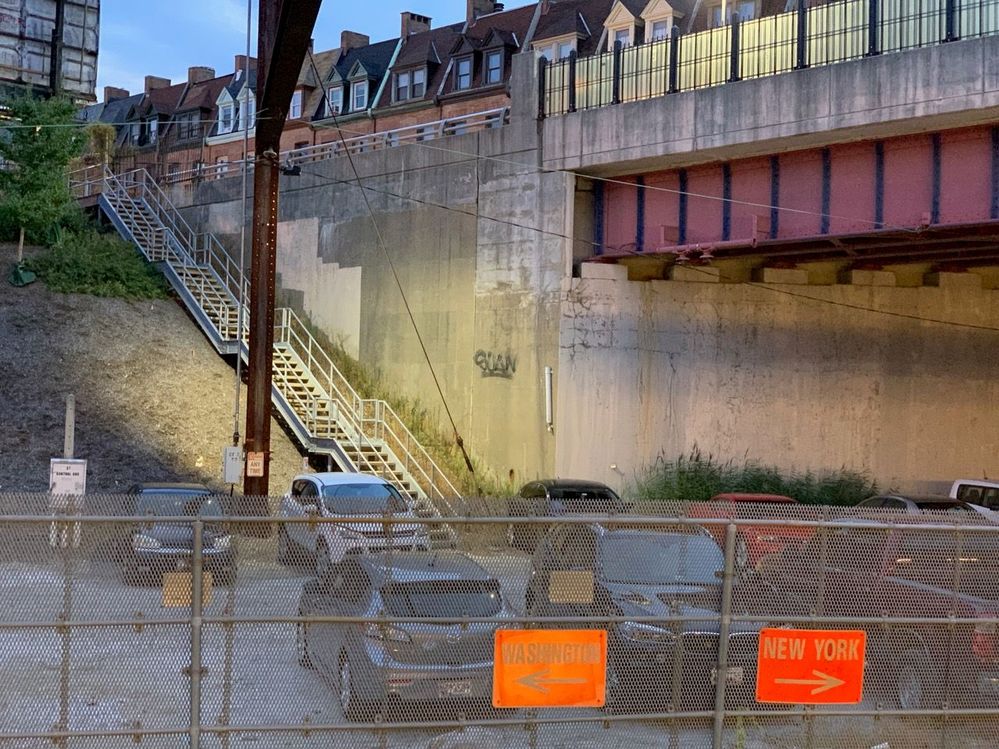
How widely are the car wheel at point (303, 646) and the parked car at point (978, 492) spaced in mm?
18823

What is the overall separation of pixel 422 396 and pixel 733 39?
11343 mm

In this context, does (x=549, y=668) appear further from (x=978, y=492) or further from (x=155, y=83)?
(x=155, y=83)

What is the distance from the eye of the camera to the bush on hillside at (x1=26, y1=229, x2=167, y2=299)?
3456 cm

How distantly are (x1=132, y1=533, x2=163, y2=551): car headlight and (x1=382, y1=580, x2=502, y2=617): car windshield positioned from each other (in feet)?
5.76

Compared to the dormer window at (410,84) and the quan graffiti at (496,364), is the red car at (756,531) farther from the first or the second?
the dormer window at (410,84)

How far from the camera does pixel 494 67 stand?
5219 centimetres

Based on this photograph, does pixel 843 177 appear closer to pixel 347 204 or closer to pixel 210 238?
pixel 347 204

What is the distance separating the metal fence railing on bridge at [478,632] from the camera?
27.3ft

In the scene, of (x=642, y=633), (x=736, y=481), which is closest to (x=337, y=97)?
(x=736, y=481)

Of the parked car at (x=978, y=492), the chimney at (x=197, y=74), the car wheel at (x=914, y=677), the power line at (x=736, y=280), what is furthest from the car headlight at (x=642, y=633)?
the chimney at (x=197, y=74)

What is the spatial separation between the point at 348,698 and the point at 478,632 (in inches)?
41.6

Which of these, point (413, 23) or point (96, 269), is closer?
point (96, 269)

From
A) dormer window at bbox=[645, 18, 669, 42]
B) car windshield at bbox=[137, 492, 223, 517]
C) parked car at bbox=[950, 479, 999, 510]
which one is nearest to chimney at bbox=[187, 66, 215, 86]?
dormer window at bbox=[645, 18, 669, 42]

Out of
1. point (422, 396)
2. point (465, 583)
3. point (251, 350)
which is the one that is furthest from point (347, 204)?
point (465, 583)
